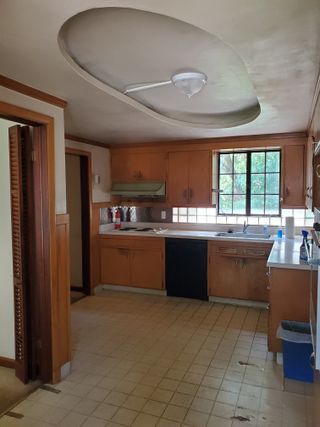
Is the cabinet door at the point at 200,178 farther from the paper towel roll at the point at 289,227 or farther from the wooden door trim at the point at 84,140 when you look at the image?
the wooden door trim at the point at 84,140

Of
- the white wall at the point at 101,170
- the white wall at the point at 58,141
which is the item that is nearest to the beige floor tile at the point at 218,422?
the white wall at the point at 58,141

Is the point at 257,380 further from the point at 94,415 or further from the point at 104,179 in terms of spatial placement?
the point at 104,179

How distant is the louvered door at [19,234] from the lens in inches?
99.7

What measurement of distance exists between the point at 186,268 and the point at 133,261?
31.5 inches

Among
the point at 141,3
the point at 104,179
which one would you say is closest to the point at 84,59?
the point at 141,3

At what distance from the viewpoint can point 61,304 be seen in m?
2.67

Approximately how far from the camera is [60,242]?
2.64 metres

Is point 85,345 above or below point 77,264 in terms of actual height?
below

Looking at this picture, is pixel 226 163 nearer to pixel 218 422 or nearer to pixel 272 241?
pixel 272 241

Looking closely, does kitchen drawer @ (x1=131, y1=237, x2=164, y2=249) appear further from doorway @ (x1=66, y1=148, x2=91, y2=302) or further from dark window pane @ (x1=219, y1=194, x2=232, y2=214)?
dark window pane @ (x1=219, y1=194, x2=232, y2=214)

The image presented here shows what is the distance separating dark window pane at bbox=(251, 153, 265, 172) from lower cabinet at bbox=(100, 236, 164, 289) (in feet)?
5.40

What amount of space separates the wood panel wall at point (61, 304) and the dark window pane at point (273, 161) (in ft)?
9.96

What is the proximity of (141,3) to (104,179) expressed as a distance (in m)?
3.89

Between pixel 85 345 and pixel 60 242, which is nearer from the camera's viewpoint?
pixel 60 242
